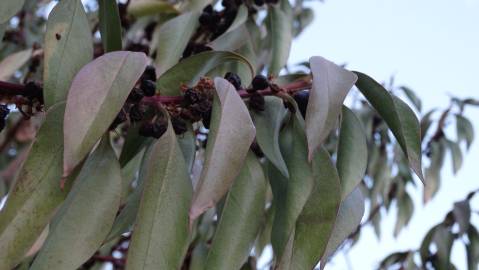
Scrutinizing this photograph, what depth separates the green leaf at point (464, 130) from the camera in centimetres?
223

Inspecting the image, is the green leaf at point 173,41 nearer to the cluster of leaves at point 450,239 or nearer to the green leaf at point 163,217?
the green leaf at point 163,217

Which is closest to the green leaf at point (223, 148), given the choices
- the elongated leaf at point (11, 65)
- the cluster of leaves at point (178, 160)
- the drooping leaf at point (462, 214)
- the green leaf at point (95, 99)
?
the cluster of leaves at point (178, 160)

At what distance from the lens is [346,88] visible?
2.57 feet

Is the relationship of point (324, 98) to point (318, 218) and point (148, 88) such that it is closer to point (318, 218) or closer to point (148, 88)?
point (318, 218)

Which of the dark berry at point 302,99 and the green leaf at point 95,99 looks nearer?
the green leaf at point 95,99

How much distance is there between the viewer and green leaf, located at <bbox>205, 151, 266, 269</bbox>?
75cm

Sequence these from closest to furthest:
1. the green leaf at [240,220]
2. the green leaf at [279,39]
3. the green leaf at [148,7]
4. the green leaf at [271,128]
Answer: the green leaf at [240,220] < the green leaf at [271,128] < the green leaf at [279,39] < the green leaf at [148,7]

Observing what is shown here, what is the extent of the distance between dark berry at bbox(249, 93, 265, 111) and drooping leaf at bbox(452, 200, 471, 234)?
953 mm

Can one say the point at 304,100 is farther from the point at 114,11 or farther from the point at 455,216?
the point at 455,216

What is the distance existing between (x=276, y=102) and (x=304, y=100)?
44 millimetres

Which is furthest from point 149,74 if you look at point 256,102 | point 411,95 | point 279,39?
point 411,95

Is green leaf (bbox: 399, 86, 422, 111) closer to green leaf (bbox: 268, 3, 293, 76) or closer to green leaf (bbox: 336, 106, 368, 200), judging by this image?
green leaf (bbox: 268, 3, 293, 76)

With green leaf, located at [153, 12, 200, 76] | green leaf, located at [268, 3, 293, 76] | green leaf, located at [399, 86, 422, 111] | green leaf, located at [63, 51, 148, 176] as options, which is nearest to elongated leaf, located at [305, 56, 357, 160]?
green leaf, located at [63, 51, 148, 176]

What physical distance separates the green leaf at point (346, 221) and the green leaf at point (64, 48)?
1.28 feet
